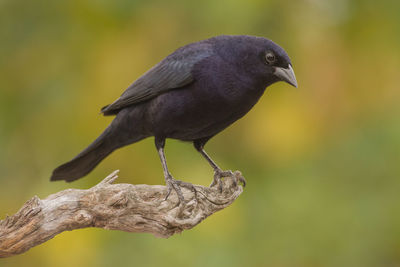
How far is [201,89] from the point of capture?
216 inches

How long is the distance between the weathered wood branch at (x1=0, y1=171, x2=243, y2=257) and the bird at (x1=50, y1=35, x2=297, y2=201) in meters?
0.19

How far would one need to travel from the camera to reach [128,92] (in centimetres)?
603

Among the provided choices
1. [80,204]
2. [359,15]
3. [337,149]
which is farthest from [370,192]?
[80,204]

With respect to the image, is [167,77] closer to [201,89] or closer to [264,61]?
[201,89]

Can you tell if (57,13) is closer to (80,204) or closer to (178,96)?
(178,96)

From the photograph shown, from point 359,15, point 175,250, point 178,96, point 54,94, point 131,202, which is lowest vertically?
point 175,250

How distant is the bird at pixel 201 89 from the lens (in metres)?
5.46

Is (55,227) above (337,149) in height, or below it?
below

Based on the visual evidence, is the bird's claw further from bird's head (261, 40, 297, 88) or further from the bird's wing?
bird's head (261, 40, 297, 88)

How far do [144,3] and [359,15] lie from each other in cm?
282

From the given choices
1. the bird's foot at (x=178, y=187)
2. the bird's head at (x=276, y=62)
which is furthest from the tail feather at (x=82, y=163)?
the bird's head at (x=276, y=62)

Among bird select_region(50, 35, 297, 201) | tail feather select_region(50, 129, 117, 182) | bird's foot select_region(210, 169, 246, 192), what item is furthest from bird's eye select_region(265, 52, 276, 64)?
tail feather select_region(50, 129, 117, 182)

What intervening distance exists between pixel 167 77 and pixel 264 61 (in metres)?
0.84

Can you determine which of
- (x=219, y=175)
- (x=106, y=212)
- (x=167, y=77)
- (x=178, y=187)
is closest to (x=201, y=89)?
(x=167, y=77)
